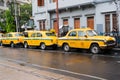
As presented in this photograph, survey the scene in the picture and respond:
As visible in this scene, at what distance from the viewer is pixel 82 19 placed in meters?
29.0

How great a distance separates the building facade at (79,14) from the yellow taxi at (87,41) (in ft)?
16.0

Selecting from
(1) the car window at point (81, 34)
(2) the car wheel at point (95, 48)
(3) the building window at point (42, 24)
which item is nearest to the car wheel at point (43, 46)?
(1) the car window at point (81, 34)

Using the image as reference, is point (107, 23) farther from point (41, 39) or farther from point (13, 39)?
point (13, 39)

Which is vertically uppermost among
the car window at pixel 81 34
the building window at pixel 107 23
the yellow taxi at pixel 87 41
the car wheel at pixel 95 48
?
the building window at pixel 107 23

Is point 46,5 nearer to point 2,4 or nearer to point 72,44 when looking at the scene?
point 72,44

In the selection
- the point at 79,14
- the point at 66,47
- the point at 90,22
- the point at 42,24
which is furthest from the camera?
the point at 42,24

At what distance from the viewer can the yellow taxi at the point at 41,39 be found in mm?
22991

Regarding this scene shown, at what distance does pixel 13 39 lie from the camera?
28.6 m

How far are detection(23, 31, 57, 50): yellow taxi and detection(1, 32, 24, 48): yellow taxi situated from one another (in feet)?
7.55

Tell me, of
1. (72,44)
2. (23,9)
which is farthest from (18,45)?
(23,9)

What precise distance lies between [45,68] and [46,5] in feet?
71.3

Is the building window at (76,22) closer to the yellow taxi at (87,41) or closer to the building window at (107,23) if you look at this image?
the building window at (107,23)

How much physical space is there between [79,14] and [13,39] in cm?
745

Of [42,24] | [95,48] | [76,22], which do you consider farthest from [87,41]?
[42,24]
